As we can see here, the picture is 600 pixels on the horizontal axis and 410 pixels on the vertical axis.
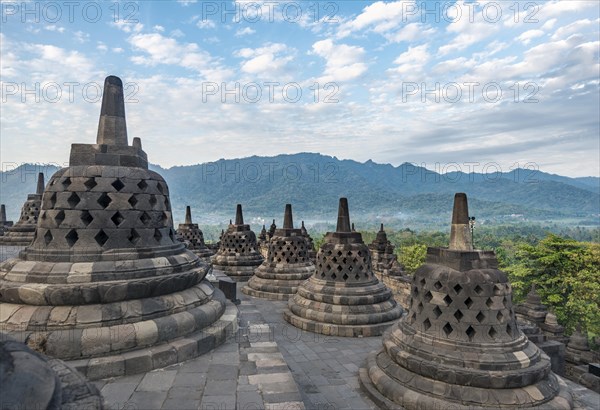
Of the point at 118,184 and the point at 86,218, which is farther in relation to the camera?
the point at 118,184

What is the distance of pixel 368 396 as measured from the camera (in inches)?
273

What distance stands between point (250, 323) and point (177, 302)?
2144 mm

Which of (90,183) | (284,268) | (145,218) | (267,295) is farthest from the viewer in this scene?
(284,268)

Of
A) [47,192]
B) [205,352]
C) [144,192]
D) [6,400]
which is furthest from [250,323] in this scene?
[6,400]

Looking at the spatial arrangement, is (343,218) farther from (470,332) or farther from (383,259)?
(383,259)

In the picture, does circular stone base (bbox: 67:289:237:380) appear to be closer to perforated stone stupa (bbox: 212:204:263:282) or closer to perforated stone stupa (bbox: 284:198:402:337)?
perforated stone stupa (bbox: 284:198:402:337)

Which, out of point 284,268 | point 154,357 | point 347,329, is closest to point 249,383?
point 154,357

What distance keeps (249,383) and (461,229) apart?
4.88 metres

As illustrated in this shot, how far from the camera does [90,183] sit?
231 inches

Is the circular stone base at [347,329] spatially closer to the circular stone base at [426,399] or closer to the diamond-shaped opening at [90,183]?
the circular stone base at [426,399]

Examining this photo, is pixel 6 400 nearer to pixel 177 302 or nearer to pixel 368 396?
pixel 177 302

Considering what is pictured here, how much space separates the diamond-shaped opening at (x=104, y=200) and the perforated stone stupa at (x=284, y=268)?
1001cm

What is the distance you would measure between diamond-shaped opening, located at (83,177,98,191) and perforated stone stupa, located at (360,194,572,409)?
6.18m

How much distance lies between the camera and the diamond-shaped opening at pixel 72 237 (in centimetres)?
570
